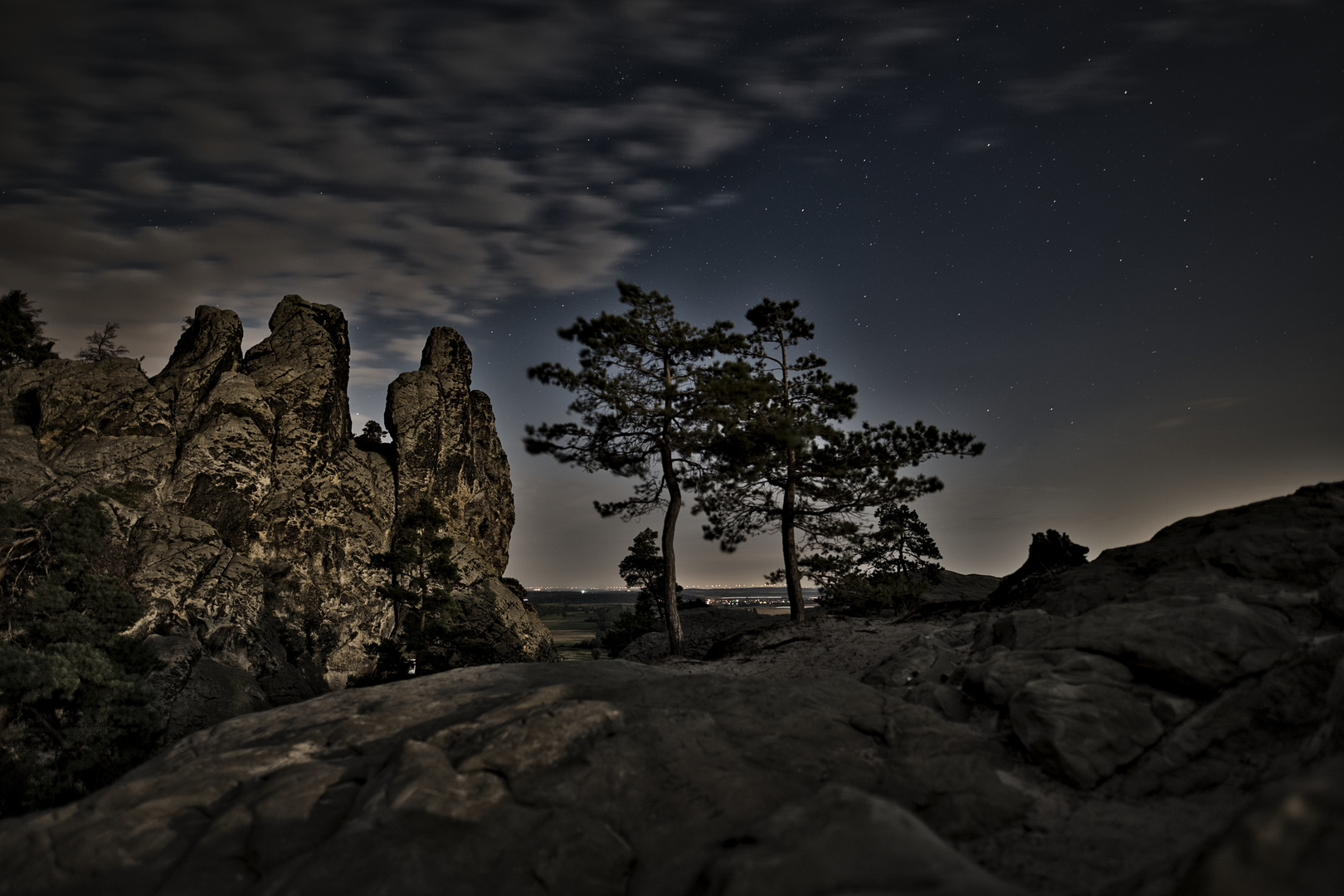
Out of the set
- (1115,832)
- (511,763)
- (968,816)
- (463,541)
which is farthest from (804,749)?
(463,541)

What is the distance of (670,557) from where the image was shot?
70.7 feet

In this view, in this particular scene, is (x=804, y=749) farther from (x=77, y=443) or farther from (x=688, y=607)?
(x=77, y=443)

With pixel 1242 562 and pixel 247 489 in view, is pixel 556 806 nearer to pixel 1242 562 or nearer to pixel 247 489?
pixel 1242 562

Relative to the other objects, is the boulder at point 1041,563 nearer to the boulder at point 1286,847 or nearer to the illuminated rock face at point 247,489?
the boulder at point 1286,847

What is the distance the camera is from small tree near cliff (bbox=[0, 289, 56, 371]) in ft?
152

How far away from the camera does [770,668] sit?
615 inches

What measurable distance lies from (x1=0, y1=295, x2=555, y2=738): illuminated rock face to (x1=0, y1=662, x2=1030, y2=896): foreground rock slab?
1043 inches

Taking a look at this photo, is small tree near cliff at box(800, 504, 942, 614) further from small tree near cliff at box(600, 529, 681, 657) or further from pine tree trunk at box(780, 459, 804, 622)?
small tree near cliff at box(600, 529, 681, 657)

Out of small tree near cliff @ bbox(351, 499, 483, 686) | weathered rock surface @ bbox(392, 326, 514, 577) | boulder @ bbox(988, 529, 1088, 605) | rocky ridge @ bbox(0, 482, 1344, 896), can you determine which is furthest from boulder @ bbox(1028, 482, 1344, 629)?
weathered rock surface @ bbox(392, 326, 514, 577)

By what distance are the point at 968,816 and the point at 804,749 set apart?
63.5 inches

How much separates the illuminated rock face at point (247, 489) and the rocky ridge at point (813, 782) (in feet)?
88.4

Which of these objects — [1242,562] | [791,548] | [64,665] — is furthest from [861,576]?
[64,665]

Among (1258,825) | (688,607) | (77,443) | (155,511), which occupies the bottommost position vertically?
(688,607)

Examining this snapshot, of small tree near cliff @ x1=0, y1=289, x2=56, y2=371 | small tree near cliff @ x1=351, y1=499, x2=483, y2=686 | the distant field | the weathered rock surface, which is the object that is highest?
small tree near cliff @ x1=0, y1=289, x2=56, y2=371
